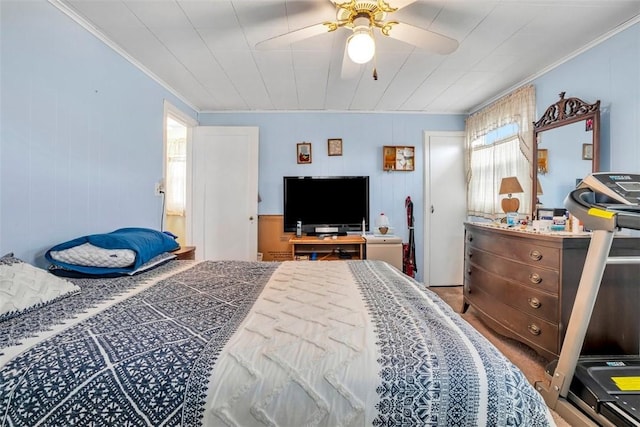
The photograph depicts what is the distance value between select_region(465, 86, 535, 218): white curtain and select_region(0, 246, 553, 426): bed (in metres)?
2.48

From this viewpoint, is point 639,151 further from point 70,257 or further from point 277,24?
point 70,257

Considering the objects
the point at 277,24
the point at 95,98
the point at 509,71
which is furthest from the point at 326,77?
the point at 95,98

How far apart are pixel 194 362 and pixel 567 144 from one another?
116 inches

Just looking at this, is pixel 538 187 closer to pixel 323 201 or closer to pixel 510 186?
pixel 510 186

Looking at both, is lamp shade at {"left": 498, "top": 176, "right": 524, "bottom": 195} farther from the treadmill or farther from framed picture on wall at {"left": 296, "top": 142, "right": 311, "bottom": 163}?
framed picture on wall at {"left": 296, "top": 142, "right": 311, "bottom": 163}

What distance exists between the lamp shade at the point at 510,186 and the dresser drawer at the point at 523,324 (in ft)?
3.23

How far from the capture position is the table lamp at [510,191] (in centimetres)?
279

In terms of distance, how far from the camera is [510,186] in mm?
2830

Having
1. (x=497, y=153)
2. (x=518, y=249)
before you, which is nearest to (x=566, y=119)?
(x=497, y=153)

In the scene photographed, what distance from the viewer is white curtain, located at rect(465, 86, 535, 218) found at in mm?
2793

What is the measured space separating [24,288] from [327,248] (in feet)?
9.20

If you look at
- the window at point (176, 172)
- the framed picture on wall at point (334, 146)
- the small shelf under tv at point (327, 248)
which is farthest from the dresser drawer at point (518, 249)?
the window at point (176, 172)

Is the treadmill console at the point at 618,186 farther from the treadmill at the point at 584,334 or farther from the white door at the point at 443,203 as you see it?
the white door at the point at 443,203

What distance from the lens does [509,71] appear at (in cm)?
271
